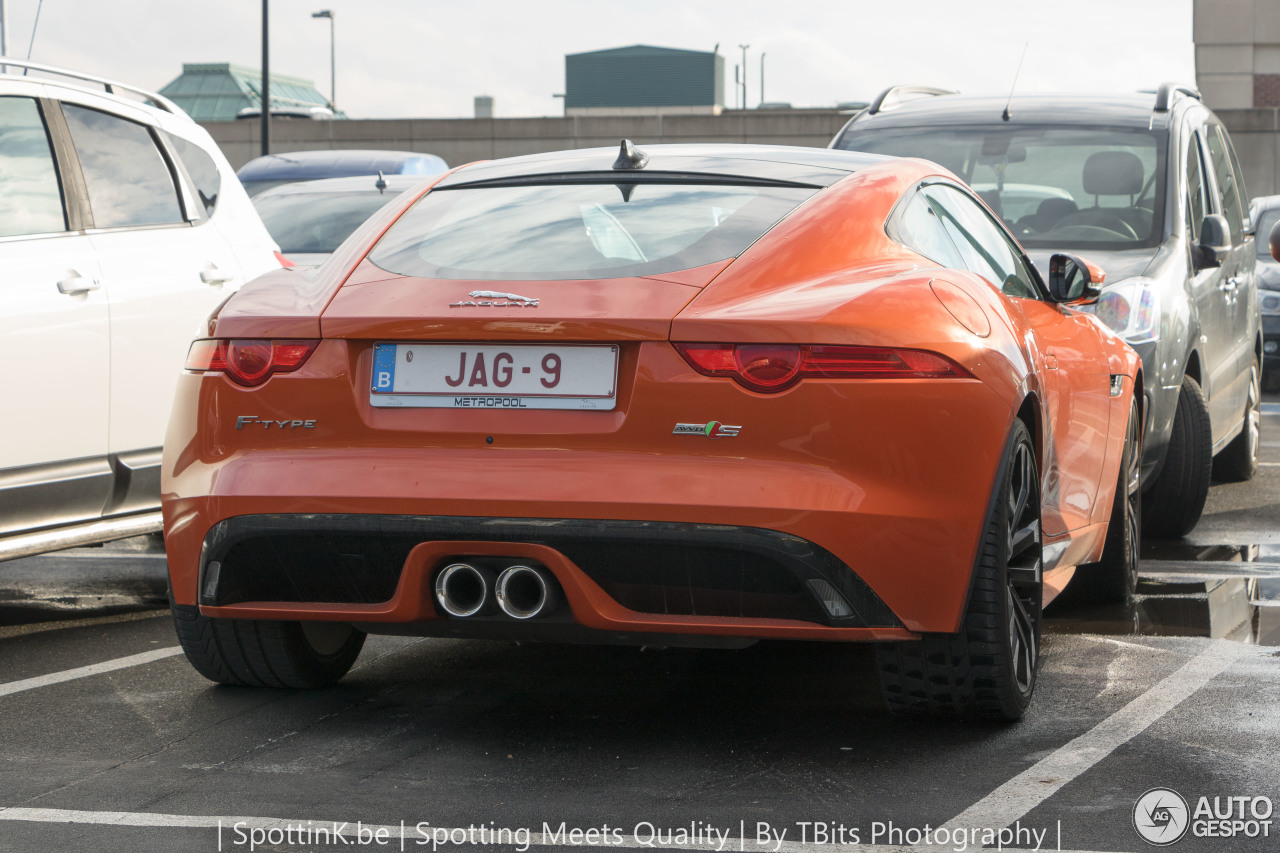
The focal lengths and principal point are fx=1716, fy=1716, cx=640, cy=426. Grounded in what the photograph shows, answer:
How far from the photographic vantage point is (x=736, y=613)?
375cm

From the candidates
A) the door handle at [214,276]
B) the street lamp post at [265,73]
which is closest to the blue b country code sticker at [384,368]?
the door handle at [214,276]

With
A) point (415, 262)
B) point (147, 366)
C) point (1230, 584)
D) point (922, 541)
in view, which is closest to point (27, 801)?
point (415, 262)

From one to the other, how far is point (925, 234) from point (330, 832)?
2144 mm

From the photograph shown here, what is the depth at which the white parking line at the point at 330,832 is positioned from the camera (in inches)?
130

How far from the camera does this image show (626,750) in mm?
4023

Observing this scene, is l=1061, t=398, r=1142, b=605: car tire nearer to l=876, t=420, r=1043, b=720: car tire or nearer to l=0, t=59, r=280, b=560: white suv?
l=876, t=420, r=1043, b=720: car tire

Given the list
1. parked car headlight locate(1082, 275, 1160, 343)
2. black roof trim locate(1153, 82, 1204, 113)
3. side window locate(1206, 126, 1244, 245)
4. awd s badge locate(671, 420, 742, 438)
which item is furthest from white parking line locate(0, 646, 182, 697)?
side window locate(1206, 126, 1244, 245)

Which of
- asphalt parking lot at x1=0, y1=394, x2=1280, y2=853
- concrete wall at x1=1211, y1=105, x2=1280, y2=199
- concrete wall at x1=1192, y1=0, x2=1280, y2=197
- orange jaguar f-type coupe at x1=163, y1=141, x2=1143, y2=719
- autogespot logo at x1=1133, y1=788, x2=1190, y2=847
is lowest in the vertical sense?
asphalt parking lot at x1=0, y1=394, x2=1280, y2=853

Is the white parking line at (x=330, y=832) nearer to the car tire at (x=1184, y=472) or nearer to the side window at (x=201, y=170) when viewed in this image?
the side window at (x=201, y=170)

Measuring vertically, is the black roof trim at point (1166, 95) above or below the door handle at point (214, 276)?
above

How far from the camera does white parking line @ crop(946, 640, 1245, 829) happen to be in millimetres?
3516

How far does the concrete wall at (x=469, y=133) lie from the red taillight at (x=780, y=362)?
108 ft

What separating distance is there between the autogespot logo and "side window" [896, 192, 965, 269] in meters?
1.45

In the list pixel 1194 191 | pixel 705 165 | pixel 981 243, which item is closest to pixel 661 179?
pixel 705 165
